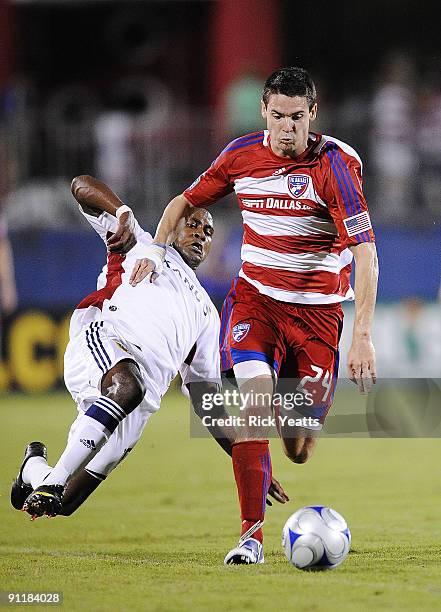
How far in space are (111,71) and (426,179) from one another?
7872 millimetres

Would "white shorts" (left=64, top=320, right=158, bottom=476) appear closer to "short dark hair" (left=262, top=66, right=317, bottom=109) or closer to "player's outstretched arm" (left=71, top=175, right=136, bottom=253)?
"player's outstretched arm" (left=71, top=175, right=136, bottom=253)

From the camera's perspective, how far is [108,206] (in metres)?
6.03

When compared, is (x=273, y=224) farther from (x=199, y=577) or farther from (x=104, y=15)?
(x=104, y=15)

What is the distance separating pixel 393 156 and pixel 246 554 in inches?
343

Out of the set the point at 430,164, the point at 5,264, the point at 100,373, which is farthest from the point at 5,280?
the point at 100,373

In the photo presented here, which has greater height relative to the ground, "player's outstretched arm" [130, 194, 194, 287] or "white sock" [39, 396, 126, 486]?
"player's outstretched arm" [130, 194, 194, 287]

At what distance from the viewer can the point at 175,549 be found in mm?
5816

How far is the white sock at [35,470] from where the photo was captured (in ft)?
18.9

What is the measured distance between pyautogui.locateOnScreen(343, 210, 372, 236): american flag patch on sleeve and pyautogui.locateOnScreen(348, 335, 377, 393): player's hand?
58 centimetres

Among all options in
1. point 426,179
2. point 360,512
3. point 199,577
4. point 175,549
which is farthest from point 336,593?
point 426,179

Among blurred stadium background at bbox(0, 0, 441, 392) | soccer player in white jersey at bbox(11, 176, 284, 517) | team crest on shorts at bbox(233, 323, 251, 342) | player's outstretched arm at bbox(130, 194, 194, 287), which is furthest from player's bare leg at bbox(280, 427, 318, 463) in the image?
blurred stadium background at bbox(0, 0, 441, 392)

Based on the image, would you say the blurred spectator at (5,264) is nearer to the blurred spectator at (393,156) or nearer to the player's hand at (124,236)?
the blurred spectator at (393,156)

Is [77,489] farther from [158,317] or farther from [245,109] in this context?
[245,109]

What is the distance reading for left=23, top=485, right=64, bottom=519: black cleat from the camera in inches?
195
